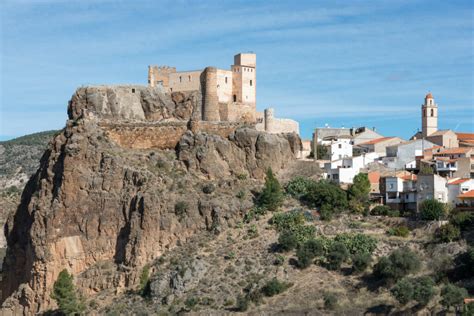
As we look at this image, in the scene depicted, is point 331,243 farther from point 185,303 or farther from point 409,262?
point 185,303

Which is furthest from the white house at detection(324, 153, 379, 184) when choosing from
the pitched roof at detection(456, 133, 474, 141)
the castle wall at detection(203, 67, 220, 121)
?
the pitched roof at detection(456, 133, 474, 141)

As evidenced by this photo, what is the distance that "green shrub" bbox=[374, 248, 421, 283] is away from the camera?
57.9 meters

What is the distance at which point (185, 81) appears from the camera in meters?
72.1

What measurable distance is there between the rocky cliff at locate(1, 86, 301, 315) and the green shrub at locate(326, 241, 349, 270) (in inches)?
286

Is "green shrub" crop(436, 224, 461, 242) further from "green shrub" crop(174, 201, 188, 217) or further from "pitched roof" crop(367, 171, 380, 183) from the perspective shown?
"green shrub" crop(174, 201, 188, 217)

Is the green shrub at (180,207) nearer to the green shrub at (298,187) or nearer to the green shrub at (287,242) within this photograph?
the green shrub at (287,242)

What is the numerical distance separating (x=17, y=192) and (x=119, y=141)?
76.2 metres

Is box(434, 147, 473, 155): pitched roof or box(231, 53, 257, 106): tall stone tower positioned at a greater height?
box(231, 53, 257, 106): tall stone tower

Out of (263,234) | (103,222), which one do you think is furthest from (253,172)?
(103,222)

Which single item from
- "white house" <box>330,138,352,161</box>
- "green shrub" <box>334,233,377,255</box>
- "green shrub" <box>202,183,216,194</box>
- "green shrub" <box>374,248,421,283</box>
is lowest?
"green shrub" <box>374,248,421,283</box>

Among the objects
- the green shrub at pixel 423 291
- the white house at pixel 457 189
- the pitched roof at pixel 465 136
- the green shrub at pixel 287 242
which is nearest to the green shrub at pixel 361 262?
the green shrub at pixel 287 242

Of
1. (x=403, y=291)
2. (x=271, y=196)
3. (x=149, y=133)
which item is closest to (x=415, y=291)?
(x=403, y=291)

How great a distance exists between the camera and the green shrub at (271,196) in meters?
65.0

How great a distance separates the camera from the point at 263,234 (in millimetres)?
63500
